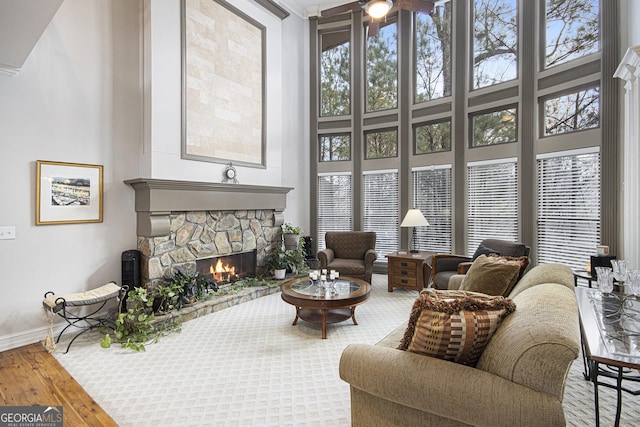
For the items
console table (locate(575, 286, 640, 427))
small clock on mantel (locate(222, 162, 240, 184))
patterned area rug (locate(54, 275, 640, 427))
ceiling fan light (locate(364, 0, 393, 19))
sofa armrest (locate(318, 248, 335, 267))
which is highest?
ceiling fan light (locate(364, 0, 393, 19))

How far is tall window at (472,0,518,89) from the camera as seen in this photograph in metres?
5.03

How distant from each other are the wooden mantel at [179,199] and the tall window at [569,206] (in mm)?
4438

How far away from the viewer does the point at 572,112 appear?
172 inches

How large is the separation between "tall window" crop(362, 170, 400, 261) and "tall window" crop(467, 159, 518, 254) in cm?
137

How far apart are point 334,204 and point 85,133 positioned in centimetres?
442

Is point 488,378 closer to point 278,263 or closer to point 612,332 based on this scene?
point 612,332

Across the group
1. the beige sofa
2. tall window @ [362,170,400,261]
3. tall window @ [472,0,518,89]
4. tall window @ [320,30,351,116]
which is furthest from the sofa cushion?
tall window @ [320,30,351,116]

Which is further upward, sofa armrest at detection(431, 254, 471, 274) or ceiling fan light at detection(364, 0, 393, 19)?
ceiling fan light at detection(364, 0, 393, 19)

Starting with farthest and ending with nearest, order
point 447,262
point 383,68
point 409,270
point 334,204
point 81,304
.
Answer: point 334,204 < point 383,68 < point 409,270 < point 447,262 < point 81,304

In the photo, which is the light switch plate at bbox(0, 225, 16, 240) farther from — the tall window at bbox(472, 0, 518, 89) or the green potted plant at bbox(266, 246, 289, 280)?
the tall window at bbox(472, 0, 518, 89)

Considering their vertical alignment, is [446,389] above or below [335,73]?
below

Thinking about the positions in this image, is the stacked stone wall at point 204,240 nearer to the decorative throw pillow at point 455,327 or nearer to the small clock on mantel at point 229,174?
the small clock on mantel at point 229,174

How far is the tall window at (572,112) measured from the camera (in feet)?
13.7

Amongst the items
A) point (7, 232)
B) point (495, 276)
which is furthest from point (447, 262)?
point (7, 232)
